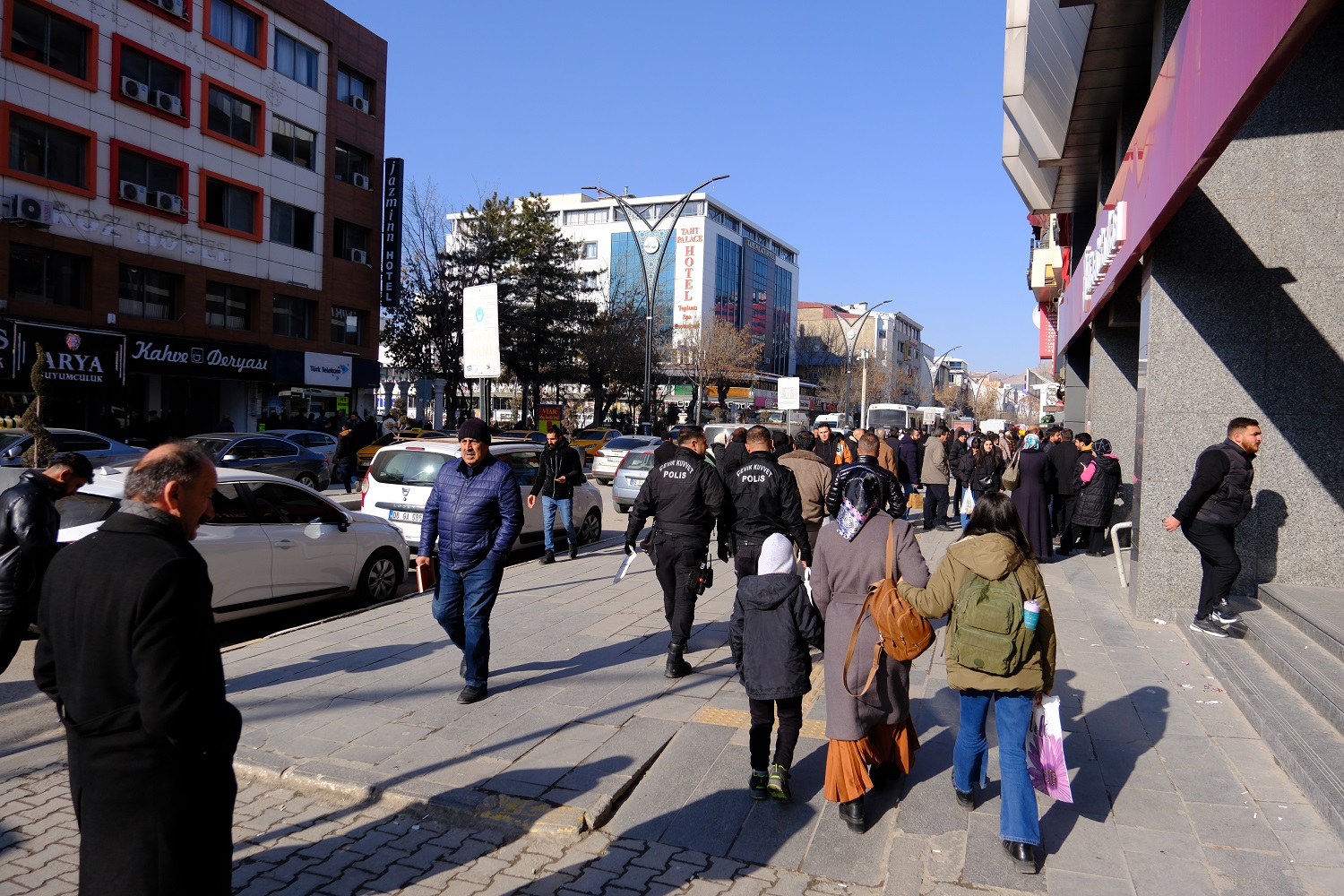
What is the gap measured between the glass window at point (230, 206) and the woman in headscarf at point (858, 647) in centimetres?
2967

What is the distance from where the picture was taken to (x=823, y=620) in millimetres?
4547

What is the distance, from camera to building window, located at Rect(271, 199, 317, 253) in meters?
31.6

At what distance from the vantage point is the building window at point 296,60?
103 feet

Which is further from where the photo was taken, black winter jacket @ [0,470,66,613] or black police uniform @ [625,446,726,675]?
black police uniform @ [625,446,726,675]

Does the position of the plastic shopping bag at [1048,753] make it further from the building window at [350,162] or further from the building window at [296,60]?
the building window at [350,162]

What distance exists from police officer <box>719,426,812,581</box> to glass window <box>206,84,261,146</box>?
2815cm

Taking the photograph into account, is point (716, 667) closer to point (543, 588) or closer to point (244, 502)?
point (543, 588)

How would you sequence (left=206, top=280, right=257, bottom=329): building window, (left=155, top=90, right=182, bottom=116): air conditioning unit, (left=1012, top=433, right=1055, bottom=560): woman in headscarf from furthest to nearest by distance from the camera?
(left=206, top=280, right=257, bottom=329): building window, (left=155, top=90, right=182, bottom=116): air conditioning unit, (left=1012, top=433, right=1055, bottom=560): woman in headscarf

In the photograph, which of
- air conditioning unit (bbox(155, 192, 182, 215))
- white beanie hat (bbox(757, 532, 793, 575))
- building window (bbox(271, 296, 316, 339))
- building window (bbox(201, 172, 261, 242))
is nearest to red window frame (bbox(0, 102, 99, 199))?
air conditioning unit (bbox(155, 192, 182, 215))

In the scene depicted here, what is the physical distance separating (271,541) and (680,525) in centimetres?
398

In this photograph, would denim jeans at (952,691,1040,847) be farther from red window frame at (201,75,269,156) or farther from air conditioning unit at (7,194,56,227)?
red window frame at (201,75,269,156)

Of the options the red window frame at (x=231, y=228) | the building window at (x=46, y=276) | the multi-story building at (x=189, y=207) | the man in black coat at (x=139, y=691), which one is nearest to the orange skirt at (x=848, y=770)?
the man in black coat at (x=139, y=691)

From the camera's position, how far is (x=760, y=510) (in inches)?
269

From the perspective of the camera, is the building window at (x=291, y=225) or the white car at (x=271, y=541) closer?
the white car at (x=271, y=541)
